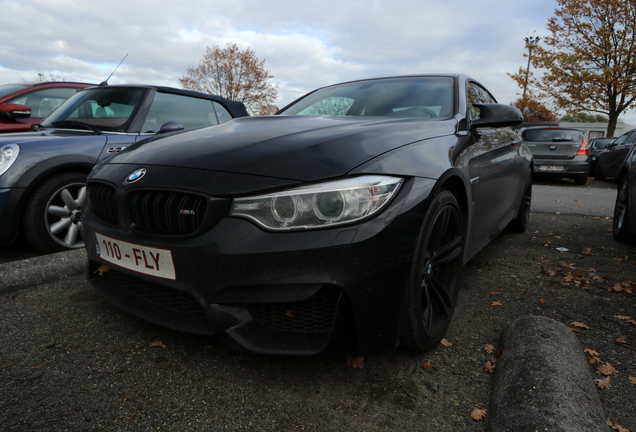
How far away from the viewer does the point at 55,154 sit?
11.2ft

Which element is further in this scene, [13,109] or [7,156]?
[13,109]

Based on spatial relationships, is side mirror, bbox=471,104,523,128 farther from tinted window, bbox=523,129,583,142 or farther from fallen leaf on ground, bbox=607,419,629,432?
tinted window, bbox=523,129,583,142

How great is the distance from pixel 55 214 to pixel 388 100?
8.97 feet

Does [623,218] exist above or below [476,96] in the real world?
below

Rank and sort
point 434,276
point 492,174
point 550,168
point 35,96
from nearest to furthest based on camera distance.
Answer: point 434,276 → point 492,174 → point 35,96 → point 550,168

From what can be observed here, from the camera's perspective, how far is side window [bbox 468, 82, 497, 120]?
3.03m

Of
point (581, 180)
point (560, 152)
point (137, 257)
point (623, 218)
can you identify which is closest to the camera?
point (137, 257)

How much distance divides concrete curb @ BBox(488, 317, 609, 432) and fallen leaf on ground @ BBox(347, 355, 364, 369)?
1.84 feet

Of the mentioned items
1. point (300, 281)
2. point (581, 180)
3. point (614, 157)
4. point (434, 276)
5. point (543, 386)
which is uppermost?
point (300, 281)

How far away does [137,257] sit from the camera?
1870 millimetres

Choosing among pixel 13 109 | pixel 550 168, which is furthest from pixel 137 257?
pixel 550 168

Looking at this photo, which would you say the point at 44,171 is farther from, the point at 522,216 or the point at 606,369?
the point at 522,216

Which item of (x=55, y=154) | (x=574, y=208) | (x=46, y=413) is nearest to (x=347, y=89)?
(x=55, y=154)

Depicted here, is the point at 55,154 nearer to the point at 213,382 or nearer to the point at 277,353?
the point at 213,382
